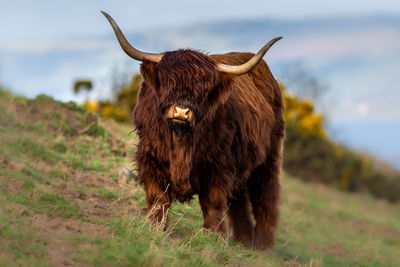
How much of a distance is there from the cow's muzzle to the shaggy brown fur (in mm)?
70

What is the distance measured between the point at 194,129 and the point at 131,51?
1166 mm

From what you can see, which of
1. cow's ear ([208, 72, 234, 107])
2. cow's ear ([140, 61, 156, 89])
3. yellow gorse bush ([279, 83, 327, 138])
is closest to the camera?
cow's ear ([140, 61, 156, 89])

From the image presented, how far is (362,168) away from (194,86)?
28.6 meters

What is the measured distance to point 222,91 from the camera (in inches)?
272

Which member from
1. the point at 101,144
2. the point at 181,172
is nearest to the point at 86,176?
the point at 101,144

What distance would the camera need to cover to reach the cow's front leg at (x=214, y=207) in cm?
721

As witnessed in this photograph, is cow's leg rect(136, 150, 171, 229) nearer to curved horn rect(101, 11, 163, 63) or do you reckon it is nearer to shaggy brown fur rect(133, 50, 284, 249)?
shaggy brown fur rect(133, 50, 284, 249)

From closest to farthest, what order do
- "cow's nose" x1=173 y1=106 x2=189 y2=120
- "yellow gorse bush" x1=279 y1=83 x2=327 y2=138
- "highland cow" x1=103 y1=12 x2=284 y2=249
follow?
"cow's nose" x1=173 y1=106 x2=189 y2=120, "highland cow" x1=103 y1=12 x2=284 y2=249, "yellow gorse bush" x1=279 y1=83 x2=327 y2=138

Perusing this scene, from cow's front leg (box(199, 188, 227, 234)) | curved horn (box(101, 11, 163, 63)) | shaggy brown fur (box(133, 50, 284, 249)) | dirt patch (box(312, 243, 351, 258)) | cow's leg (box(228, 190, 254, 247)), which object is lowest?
dirt patch (box(312, 243, 351, 258))

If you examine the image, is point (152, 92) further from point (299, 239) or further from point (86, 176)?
point (299, 239)

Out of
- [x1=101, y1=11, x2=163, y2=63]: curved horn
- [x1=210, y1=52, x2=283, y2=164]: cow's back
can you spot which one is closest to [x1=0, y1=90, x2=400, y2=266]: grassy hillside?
[x1=210, y1=52, x2=283, y2=164]: cow's back

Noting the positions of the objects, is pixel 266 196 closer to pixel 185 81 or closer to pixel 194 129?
pixel 194 129

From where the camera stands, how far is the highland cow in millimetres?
6570

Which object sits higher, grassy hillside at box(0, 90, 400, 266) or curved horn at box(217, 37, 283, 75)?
curved horn at box(217, 37, 283, 75)
